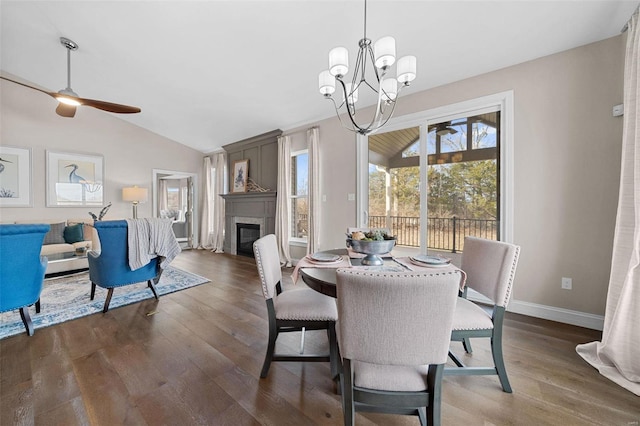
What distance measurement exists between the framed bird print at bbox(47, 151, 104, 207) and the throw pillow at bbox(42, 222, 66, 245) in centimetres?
56

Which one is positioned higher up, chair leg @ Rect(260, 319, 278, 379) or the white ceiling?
the white ceiling

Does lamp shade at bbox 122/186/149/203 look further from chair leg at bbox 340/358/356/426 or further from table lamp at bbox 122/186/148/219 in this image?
chair leg at bbox 340/358/356/426

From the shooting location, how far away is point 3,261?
197 centimetres

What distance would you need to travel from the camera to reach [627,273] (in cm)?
167

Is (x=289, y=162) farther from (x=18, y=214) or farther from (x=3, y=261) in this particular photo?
(x=18, y=214)

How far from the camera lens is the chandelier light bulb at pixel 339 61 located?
1553mm

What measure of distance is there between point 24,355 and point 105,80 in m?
4.23

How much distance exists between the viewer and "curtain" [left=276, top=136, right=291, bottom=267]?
15.0 ft

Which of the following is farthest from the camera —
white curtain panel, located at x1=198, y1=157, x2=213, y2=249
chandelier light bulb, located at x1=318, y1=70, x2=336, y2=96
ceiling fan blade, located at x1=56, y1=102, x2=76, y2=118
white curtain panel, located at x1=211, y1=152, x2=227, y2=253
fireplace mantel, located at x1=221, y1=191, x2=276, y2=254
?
white curtain panel, located at x1=198, y1=157, x2=213, y2=249

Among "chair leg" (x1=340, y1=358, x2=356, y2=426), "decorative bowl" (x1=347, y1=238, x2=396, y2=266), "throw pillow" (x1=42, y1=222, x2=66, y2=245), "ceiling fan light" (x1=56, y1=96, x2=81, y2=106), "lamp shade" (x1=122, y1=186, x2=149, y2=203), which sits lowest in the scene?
"chair leg" (x1=340, y1=358, x2=356, y2=426)

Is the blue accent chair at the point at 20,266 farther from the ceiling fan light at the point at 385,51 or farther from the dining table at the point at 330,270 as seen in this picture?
the ceiling fan light at the point at 385,51

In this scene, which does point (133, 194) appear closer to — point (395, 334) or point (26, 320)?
point (26, 320)

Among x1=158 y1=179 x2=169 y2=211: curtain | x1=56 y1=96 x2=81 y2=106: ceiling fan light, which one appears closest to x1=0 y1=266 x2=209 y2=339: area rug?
x1=56 y1=96 x2=81 y2=106: ceiling fan light

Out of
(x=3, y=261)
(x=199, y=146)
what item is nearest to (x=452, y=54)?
(x=3, y=261)
